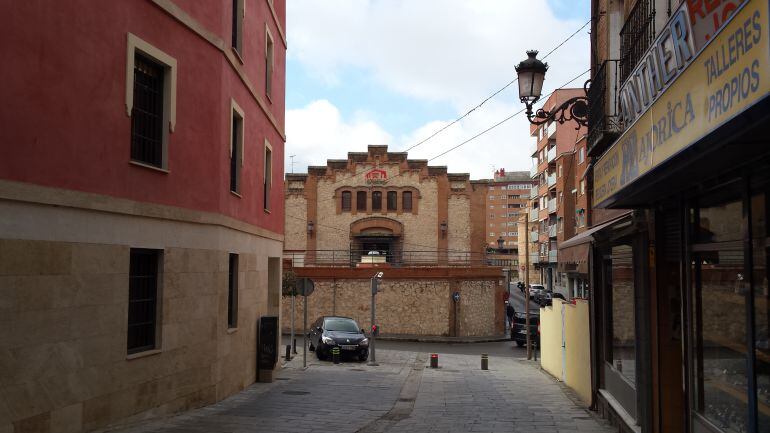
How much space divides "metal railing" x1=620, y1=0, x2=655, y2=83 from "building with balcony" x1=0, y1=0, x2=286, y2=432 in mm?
6496

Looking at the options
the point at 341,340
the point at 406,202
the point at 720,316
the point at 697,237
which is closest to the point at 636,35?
the point at 697,237

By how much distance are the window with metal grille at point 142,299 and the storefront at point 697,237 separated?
6189 mm

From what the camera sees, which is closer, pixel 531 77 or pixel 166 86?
pixel 166 86

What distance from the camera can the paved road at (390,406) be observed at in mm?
9422

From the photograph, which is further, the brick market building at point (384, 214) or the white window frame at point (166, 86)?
the brick market building at point (384, 214)

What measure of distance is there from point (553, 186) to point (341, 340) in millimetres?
43806

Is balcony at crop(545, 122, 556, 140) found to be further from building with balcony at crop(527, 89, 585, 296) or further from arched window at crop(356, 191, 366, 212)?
arched window at crop(356, 191, 366, 212)

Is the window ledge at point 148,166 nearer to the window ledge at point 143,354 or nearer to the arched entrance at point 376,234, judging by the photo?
the window ledge at point 143,354

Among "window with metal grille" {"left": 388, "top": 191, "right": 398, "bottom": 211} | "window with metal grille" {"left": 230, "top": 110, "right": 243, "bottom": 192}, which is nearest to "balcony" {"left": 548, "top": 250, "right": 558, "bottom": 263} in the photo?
"window with metal grille" {"left": 388, "top": 191, "right": 398, "bottom": 211}

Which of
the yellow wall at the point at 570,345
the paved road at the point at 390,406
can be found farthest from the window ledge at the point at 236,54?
the yellow wall at the point at 570,345

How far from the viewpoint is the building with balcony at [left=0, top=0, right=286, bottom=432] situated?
6.92m

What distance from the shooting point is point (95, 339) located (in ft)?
26.2

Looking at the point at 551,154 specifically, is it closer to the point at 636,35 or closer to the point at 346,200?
the point at 346,200

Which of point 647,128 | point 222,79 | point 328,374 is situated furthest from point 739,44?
point 328,374
